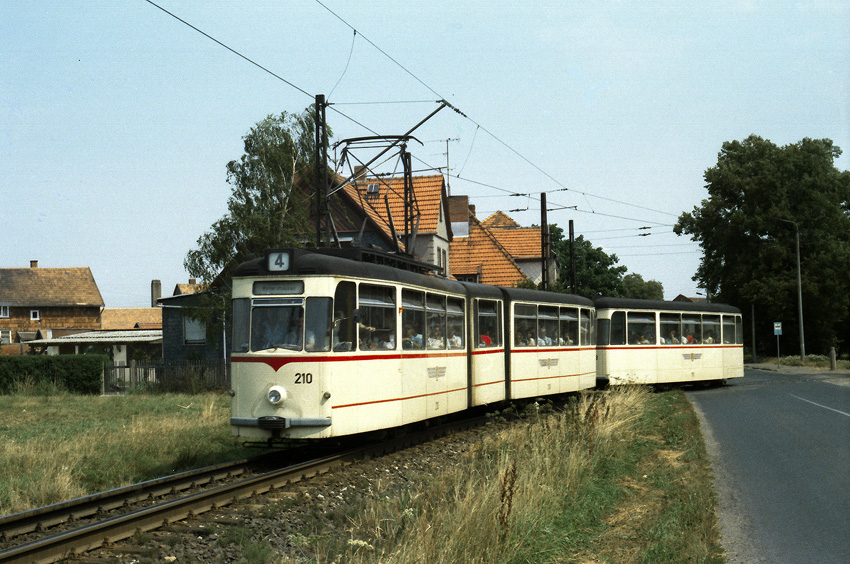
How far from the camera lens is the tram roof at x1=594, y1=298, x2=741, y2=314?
1073 inches

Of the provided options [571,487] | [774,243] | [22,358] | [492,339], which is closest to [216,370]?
[22,358]

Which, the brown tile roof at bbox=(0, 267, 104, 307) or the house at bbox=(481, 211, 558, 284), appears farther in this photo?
the brown tile roof at bbox=(0, 267, 104, 307)

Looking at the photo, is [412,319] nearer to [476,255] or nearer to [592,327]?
[592,327]

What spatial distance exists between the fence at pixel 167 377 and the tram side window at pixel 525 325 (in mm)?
13062

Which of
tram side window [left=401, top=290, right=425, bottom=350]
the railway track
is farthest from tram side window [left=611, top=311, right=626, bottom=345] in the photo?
the railway track

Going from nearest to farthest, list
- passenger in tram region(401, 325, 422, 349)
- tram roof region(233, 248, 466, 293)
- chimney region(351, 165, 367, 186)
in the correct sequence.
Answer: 1. tram roof region(233, 248, 466, 293)
2. passenger in tram region(401, 325, 422, 349)
3. chimney region(351, 165, 367, 186)

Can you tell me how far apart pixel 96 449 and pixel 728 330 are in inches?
908

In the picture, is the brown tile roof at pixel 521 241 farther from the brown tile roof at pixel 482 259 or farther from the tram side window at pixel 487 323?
the tram side window at pixel 487 323

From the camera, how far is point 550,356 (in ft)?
69.9

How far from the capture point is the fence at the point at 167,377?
30.8 m

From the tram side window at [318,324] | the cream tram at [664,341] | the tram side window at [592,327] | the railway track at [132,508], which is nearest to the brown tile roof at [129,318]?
the cream tram at [664,341]

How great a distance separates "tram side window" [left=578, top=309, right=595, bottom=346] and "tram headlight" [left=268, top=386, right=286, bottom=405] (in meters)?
13.1

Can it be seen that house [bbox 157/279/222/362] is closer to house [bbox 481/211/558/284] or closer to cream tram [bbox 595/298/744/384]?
cream tram [bbox 595/298/744/384]

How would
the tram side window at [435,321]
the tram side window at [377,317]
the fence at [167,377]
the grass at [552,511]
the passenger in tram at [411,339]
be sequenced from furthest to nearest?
the fence at [167,377] < the tram side window at [435,321] < the passenger in tram at [411,339] < the tram side window at [377,317] < the grass at [552,511]
